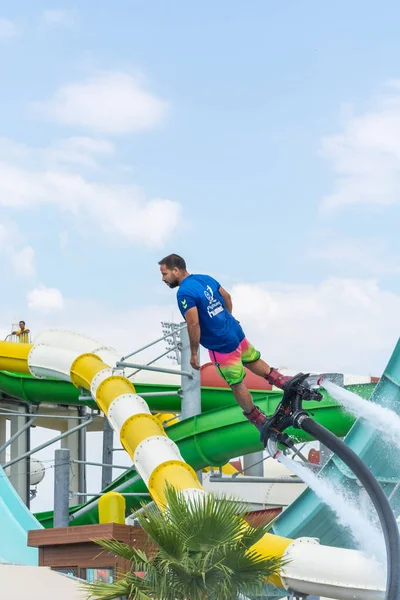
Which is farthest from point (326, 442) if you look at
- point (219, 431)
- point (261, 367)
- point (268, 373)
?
point (219, 431)

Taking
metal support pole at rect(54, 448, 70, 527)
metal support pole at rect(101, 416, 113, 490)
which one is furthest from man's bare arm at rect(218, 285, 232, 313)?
metal support pole at rect(101, 416, 113, 490)

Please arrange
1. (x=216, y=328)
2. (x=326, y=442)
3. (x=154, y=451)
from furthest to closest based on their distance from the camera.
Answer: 1. (x=154, y=451)
2. (x=216, y=328)
3. (x=326, y=442)

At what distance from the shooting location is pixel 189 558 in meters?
9.88

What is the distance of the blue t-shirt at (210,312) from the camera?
34.9ft

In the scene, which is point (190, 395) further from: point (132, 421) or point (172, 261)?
point (172, 261)

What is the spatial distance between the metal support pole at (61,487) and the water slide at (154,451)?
994 mm

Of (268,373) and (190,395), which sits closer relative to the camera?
(268,373)

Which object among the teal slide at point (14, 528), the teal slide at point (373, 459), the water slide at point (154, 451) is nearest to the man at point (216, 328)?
the water slide at point (154, 451)

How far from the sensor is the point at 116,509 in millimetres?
14320

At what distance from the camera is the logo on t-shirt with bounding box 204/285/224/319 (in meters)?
10.7

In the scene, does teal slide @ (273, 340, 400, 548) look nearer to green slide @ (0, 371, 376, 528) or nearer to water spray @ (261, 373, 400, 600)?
green slide @ (0, 371, 376, 528)

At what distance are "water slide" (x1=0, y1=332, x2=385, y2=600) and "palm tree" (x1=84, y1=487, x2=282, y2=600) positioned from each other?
3.51 ft

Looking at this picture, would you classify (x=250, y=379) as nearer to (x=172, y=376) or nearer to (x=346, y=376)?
(x=172, y=376)

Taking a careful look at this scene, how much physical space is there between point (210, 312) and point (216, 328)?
18 centimetres
